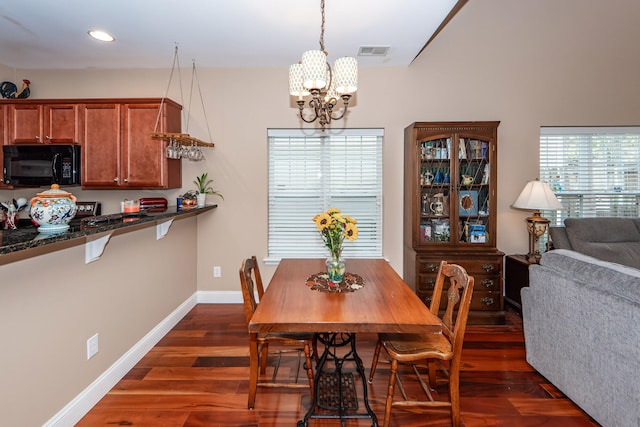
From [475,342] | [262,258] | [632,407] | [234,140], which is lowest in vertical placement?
[475,342]

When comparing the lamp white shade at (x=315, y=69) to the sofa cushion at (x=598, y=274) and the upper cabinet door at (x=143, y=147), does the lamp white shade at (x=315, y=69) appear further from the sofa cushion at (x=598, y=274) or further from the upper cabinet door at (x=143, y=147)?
the upper cabinet door at (x=143, y=147)

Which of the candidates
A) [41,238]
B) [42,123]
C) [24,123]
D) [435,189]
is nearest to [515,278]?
[435,189]

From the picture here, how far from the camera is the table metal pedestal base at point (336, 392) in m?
1.90

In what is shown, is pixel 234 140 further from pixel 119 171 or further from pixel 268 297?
pixel 268 297

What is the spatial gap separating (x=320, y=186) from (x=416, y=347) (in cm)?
239

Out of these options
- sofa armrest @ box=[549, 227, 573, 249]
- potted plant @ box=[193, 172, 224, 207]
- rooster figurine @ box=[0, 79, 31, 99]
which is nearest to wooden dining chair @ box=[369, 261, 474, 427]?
sofa armrest @ box=[549, 227, 573, 249]

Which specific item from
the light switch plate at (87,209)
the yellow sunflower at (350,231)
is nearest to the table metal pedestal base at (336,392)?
the yellow sunflower at (350,231)

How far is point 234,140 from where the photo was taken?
12.9 ft

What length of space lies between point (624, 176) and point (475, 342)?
2.83 metres

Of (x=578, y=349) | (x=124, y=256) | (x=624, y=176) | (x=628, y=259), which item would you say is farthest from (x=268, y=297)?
(x=624, y=176)

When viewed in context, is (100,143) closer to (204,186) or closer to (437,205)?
(204,186)

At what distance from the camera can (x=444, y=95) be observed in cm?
390

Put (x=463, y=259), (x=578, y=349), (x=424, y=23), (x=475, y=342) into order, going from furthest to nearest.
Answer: (x=463, y=259)
(x=475, y=342)
(x=424, y=23)
(x=578, y=349)

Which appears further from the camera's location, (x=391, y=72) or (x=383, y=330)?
(x=391, y=72)
